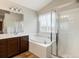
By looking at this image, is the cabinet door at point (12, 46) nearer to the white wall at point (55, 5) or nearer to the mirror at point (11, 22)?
the mirror at point (11, 22)

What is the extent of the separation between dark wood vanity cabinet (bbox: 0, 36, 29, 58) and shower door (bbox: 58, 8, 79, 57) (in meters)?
1.52

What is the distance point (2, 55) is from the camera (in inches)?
100.0

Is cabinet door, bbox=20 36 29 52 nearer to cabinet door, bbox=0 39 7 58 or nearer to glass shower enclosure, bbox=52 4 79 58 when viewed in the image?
cabinet door, bbox=0 39 7 58

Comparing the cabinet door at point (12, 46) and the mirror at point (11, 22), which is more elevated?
the mirror at point (11, 22)

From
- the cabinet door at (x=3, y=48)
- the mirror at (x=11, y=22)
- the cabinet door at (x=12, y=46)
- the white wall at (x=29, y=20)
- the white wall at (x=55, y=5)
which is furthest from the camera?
the white wall at (x=29, y=20)

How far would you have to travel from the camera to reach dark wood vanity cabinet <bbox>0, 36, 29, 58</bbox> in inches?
100

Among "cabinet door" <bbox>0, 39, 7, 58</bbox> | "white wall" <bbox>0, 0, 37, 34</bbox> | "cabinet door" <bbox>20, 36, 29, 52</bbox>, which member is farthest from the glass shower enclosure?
"cabinet door" <bbox>0, 39, 7, 58</bbox>

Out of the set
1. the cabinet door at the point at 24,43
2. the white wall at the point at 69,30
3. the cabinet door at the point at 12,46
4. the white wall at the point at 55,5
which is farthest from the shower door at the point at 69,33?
the cabinet door at the point at 12,46

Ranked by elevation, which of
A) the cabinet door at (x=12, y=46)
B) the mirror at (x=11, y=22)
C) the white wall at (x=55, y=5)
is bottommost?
the cabinet door at (x=12, y=46)

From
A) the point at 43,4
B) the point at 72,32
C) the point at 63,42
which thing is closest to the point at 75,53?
the point at 63,42

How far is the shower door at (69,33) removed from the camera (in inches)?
111

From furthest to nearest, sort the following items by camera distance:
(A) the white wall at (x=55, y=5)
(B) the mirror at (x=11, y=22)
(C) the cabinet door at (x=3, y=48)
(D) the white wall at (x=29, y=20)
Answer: (D) the white wall at (x=29, y=20) < (A) the white wall at (x=55, y=5) < (B) the mirror at (x=11, y=22) < (C) the cabinet door at (x=3, y=48)

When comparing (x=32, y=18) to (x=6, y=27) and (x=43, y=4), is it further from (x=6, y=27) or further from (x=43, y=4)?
(x=6, y=27)

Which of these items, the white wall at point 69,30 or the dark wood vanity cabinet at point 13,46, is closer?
the dark wood vanity cabinet at point 13,46
